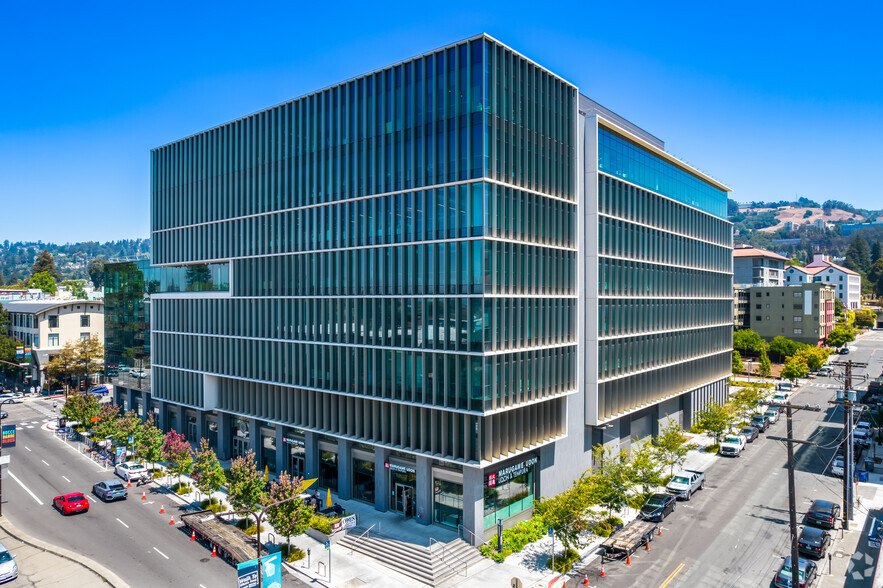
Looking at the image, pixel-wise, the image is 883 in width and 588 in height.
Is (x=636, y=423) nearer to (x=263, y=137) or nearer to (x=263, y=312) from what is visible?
(x=263, y=312)

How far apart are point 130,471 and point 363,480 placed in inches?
881

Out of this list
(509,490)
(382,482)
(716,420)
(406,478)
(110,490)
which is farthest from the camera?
(716,420)

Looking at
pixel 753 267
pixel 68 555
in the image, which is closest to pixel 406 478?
pixel 68 555

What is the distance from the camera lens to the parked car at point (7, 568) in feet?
105

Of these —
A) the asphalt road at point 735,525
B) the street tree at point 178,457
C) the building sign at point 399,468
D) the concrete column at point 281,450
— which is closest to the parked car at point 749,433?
the asphalt road at point 735,525

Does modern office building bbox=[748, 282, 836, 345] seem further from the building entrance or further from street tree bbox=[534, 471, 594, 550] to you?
the building entrance

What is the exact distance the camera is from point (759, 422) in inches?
2680

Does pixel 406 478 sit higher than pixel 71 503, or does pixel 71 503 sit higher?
pixel 406 478

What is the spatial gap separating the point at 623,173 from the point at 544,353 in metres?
19.8

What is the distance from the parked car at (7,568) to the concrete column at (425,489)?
23.6 meters

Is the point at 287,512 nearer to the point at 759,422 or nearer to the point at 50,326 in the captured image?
the point at 759,422

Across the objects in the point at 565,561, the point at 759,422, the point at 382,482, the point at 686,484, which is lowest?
the point at 565,561

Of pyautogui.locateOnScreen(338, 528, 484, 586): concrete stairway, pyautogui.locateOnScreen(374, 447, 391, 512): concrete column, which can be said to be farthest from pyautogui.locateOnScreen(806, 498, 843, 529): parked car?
pyautogui.locateOnScreen(374, 447, 391, 512): concrete column

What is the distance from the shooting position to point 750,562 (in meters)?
34.4
